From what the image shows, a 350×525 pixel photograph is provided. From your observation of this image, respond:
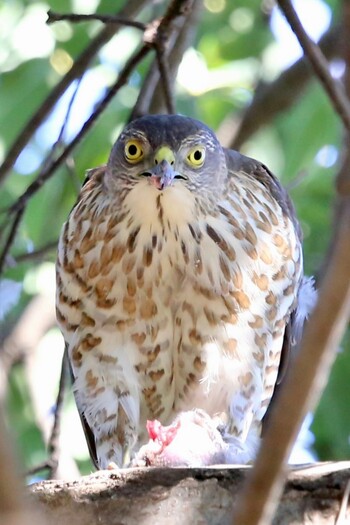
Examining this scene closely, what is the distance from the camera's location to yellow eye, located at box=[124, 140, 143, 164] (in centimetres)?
421

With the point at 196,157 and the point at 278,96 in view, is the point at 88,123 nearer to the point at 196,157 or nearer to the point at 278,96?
the point at 196,157

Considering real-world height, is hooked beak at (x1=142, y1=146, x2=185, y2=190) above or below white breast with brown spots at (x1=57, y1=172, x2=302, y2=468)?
above

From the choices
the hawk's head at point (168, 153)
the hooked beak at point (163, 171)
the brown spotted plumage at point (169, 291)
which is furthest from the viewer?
the brown spotted plumage at point (169, 291)

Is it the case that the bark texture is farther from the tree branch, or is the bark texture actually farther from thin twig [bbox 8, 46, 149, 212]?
the tree branch

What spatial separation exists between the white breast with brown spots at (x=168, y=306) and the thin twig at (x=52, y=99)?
1.26 feet

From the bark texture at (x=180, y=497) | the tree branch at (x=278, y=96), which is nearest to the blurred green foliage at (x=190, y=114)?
the tree branch at (x=278, y=96)

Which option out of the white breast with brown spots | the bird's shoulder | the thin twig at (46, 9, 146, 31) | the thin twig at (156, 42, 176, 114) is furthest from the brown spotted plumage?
the thin twig at (46, 9, 146, 31)

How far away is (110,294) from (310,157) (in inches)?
51.3

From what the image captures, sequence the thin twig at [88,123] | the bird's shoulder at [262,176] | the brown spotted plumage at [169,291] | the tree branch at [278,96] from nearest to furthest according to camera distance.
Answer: the brown spotted plumage at [169,291] → the thin twig at [88,123] → the bird's shoulder at [262,176] → the tree branch at [278,96]

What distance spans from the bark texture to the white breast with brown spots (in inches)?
53.0

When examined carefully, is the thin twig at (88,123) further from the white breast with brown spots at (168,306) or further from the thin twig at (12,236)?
the white breast with brown spots at (168,306)

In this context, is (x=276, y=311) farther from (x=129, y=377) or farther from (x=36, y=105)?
(x=36, y=105)

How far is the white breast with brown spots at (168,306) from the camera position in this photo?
4.30 metres

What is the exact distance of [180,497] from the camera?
292 centimetres
